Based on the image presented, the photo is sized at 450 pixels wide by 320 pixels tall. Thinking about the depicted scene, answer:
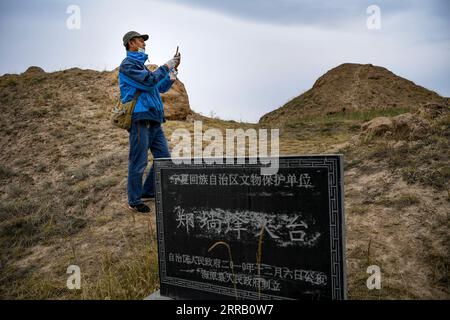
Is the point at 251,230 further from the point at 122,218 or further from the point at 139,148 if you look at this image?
the point at 122,218

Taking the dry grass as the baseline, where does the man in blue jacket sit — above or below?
above

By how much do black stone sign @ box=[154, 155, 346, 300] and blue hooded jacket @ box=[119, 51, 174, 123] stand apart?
133 centimetres

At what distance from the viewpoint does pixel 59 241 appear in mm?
4574

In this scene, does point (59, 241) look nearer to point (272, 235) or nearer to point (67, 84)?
point (272, 235)

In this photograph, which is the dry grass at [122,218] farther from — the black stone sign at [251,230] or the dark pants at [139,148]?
the black stone sign at [251,230]

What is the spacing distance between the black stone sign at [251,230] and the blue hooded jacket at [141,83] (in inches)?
52.3

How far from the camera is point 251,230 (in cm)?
262

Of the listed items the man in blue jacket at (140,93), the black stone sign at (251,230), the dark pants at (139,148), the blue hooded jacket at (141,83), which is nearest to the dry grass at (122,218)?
the dark pants at (139,148)

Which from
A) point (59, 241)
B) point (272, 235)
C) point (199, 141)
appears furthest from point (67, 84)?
point (272, 235)

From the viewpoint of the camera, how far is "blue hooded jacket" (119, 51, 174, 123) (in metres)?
4.09

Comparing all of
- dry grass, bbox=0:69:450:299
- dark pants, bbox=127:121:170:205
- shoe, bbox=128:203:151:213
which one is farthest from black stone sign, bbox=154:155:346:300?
shoe, bbox=128:203:151:213

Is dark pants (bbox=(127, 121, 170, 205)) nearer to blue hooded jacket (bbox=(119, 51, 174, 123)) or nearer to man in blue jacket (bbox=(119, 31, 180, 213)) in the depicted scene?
man in blue jacket (bbox=(119, 31, 180, 213))
